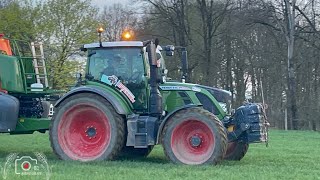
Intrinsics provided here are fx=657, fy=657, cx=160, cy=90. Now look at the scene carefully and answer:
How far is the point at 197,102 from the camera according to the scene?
42.4 ft

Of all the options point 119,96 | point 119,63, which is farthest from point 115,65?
point 119,96

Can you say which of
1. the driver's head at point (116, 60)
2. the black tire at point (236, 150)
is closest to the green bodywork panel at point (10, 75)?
the driver's head at point (116, 60)

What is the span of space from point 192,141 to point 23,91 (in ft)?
13.2

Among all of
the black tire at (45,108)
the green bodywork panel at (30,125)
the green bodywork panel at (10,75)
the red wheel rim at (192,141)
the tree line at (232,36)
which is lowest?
the red wheel rim at (192,141)

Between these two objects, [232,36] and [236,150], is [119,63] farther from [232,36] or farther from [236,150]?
[232,36]

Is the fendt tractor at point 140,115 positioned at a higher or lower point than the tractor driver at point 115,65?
lower

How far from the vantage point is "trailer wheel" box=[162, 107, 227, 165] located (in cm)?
1183

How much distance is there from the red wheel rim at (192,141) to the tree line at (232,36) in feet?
88.9

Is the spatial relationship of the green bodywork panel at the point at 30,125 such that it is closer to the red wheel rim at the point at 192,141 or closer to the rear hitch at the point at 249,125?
the red wheel rim at the point at 192,141

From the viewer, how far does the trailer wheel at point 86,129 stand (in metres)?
12.4

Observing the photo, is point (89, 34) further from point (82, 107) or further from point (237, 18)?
point (82, 107)

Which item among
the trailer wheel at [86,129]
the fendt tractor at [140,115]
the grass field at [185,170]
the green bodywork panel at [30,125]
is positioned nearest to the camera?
the grass field at [185,170]

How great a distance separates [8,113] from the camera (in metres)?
13.0

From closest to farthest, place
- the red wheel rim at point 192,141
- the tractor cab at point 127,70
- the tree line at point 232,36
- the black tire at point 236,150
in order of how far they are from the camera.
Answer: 1. the red wheel rim at point 192,141
2. the tractor cab at point 127,70
3. the black tire at point 236,150
4. the tree line at point 232,36
